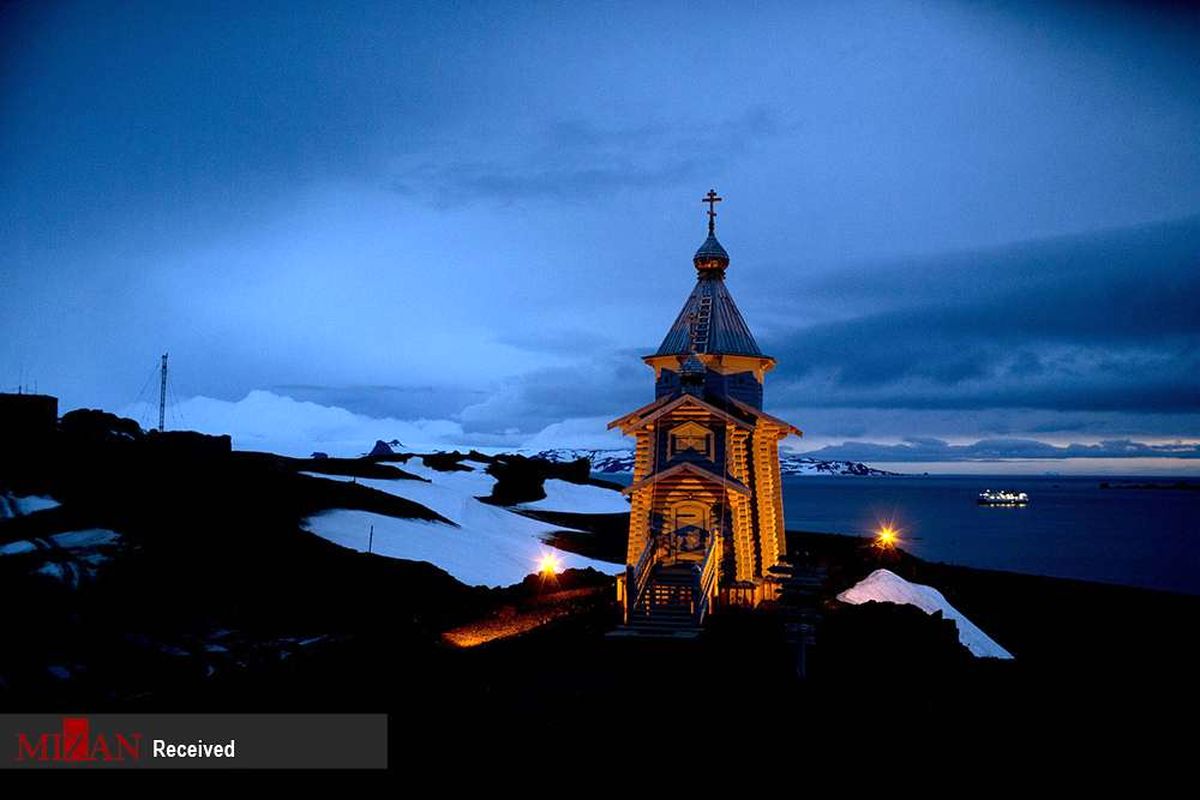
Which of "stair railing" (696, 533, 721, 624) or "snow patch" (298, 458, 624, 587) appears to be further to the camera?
"snow patch" (298, 458, 624, 587)

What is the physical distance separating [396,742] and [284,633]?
1199cm

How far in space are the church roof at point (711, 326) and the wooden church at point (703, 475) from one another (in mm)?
55

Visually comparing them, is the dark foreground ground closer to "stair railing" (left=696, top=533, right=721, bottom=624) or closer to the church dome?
"stair railing" (left=696, top=533, right=721, bottom=624)

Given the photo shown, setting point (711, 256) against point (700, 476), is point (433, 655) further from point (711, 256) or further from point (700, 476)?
point (711, 256)

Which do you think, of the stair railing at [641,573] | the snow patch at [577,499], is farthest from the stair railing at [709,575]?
the snow patch at [577,499]

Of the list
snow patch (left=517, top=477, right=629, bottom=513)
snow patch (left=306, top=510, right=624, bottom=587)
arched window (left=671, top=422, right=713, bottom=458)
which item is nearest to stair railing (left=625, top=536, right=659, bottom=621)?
arched window (left=671, top=422, right=713, bottom=458)

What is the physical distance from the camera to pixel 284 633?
23188 mm

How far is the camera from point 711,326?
30312mm

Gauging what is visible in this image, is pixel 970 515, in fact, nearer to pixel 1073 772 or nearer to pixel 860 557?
pixel 860 557

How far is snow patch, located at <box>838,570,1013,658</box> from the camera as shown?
97.6 feet

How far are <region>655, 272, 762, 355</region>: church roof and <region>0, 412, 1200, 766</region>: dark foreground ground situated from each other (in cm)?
1055

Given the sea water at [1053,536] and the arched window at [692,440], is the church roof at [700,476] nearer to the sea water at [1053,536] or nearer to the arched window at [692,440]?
the arched window at [692,440]

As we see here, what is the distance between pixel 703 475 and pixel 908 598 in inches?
491

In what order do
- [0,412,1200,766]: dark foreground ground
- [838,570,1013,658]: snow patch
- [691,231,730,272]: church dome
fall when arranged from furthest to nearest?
[691,231,730,272]: church dome → [838,570,1013,658]: snow patch → [0,412,1200,766]: dark foreground ground
